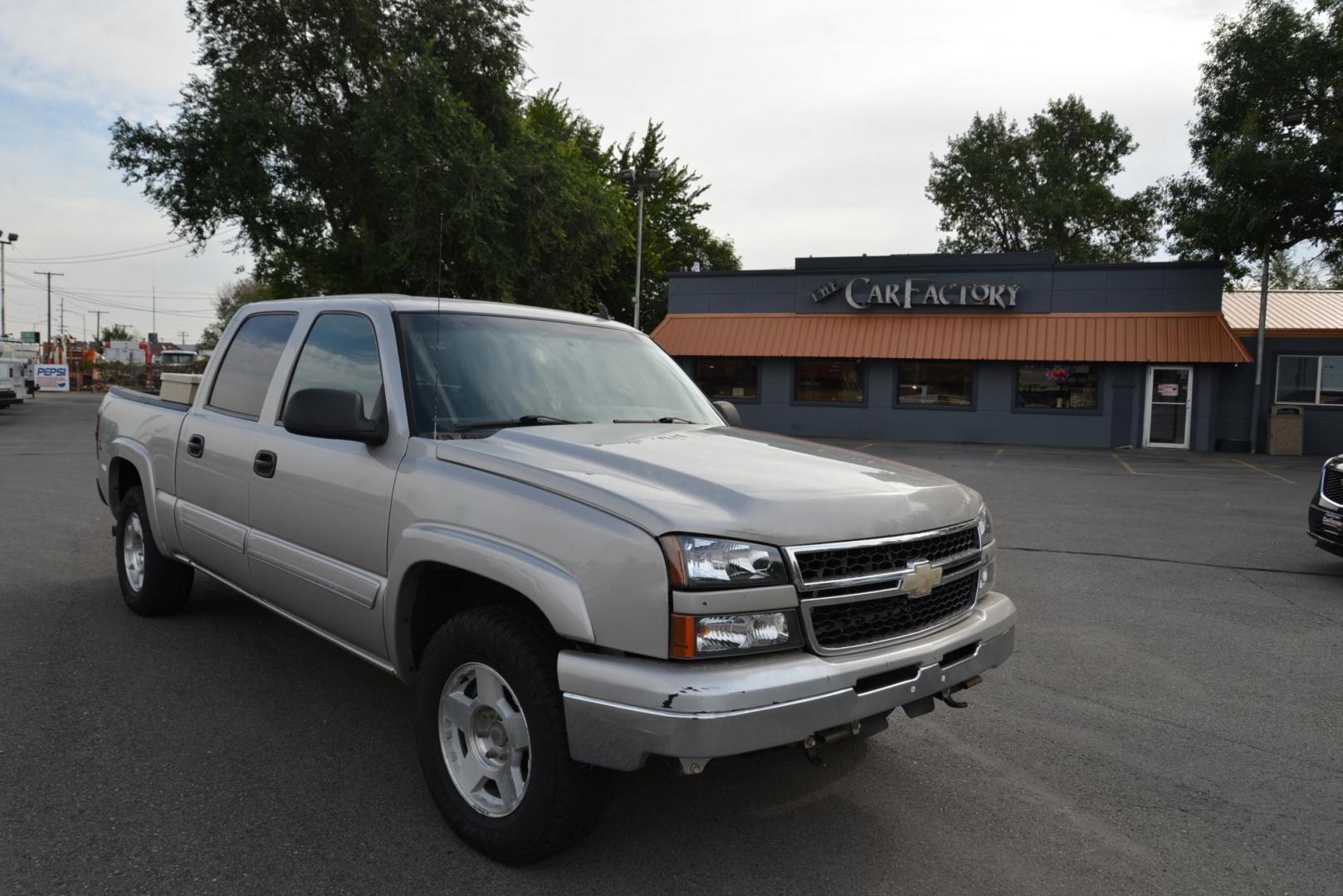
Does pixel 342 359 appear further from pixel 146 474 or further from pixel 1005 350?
pixel 1005 350

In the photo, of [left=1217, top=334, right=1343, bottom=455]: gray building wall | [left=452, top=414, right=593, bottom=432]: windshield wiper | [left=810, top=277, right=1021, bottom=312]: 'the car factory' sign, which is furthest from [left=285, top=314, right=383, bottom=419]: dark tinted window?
[left=1217, top=334, right=1343, bottom=455]: gray building wall

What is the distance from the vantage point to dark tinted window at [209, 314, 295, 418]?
14.8ft

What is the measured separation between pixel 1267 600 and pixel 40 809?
25.5 ft

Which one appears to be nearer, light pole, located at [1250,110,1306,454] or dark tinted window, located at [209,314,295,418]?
dark tinted window, located at [209,314,295,418]

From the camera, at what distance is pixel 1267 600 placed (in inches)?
279

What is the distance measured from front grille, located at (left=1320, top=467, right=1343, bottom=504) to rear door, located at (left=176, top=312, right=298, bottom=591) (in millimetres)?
8494

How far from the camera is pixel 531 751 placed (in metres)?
2.76

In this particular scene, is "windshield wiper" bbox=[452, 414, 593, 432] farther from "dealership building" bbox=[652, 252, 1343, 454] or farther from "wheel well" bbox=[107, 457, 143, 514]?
"dealership building" bbox=[652, 252, 1343, 454]

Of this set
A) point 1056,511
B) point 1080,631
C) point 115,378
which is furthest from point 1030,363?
point 115,378

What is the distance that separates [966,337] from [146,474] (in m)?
23.2

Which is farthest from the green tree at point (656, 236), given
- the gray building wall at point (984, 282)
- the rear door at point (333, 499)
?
the rear door at point (333, 499)

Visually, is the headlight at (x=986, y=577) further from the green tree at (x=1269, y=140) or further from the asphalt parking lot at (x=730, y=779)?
the green tree at (x=1269, y=140)

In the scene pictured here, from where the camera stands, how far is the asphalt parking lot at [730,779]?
2.98m

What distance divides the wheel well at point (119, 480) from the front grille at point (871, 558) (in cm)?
494
